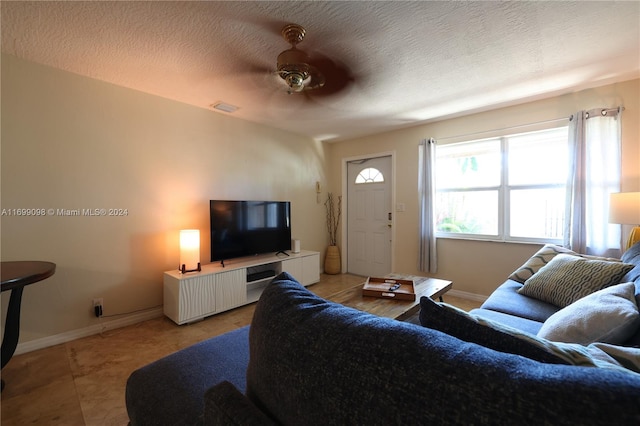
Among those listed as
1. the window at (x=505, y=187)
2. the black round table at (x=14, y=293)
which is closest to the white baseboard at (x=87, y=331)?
the black round table at (x=14, y=293)

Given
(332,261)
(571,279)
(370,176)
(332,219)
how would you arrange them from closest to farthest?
(571,279) → (370,176) → (332,261) → (332,219)

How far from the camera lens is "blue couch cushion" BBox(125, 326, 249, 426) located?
0.90 meters

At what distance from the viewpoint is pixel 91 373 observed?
1890mm

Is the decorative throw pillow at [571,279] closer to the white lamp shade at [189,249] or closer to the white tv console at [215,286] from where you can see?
the white tv console at [215,286]

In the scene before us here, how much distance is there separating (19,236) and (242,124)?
238 centimetres

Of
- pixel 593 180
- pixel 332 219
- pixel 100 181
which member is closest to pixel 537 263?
pixel 593 180

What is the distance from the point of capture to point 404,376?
44 cm

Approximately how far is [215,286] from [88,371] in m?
1.11

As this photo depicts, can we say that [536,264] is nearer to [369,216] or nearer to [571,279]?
[571,279]

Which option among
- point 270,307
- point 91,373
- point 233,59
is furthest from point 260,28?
point 91,373

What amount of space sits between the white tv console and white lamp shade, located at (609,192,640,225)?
10.4 ft

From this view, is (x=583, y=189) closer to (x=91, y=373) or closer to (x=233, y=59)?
(x=233, y=59)

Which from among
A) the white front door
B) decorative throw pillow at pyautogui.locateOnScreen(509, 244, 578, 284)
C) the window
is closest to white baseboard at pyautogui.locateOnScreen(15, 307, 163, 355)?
the white front door

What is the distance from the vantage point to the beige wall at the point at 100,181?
7.03 feet
